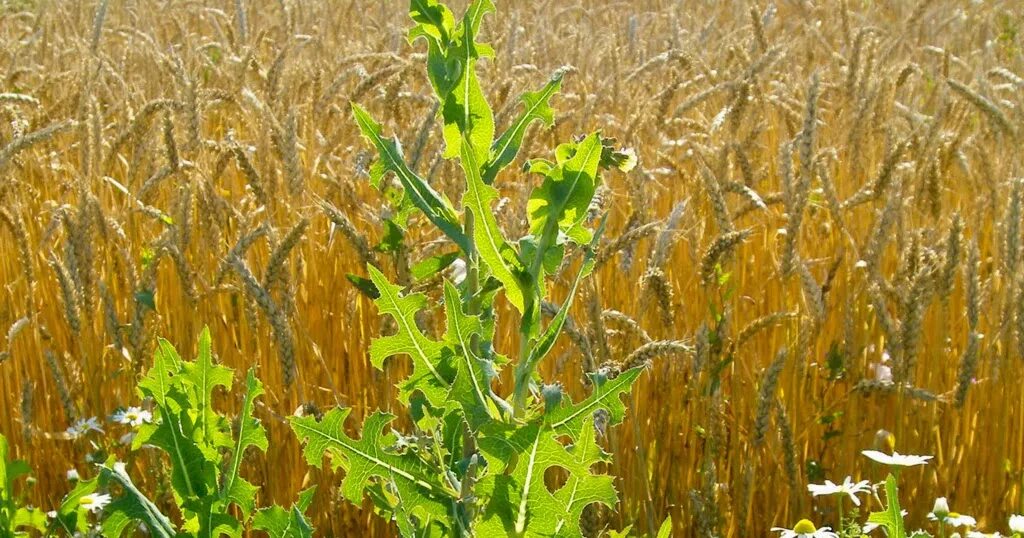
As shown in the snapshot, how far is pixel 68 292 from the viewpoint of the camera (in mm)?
1666

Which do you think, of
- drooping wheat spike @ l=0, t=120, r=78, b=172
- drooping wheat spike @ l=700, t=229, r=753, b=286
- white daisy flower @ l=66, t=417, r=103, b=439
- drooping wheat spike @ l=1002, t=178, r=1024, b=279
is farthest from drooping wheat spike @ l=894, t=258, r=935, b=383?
→ drooping wheat spike @ l=0, t=120, r=78, b=172

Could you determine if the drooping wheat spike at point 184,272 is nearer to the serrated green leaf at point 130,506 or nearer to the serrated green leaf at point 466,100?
the serrated green leaf at point 130,506

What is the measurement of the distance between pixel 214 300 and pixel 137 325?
0.37 metres

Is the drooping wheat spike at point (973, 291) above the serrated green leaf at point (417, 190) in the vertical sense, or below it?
below

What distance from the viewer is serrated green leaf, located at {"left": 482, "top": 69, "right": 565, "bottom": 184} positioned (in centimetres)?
85

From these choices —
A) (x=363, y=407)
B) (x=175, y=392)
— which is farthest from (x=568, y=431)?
(x=363, y=407)

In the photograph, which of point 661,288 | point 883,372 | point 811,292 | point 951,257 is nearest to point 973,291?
point 951,257

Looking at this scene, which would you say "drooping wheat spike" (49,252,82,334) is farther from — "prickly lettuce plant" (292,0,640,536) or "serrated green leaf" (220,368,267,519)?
"prickly lettuce plant" (292,0,640,536)

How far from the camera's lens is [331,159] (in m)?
2.54

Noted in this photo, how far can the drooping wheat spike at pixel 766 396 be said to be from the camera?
1533 millimetres

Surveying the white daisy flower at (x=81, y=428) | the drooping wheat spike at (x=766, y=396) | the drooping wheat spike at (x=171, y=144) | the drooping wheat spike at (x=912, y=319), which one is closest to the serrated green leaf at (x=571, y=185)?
the drooping wheat spike at (x=766, y=396)

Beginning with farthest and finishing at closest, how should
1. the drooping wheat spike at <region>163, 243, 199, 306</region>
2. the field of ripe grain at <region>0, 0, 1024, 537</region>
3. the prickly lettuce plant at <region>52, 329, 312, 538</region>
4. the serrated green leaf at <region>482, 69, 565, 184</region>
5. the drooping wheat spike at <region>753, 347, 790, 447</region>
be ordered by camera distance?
the drooping wheat spike at <region>163, 243, 199, 306</region> < the field of ripe grain at <region>0, 0, 1024, 537</region> < the drooping wheat spike at <region>753, 347, 790, 447</region> < the prickly lettuce plant at <region>52, 329, 312, 538</region> < the serrated green leaf at <region>482, 69, 565, 184</region>

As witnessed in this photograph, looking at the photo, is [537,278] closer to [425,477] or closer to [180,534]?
[425,477]

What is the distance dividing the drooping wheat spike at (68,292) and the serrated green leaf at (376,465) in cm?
90
